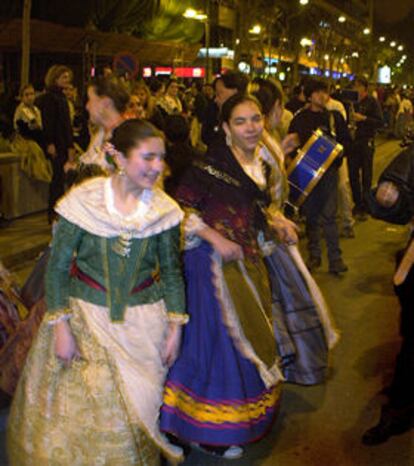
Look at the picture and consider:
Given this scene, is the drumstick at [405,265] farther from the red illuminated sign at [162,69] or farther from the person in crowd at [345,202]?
the red illuminated sign at [162,69]

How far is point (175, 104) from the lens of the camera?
1539cm

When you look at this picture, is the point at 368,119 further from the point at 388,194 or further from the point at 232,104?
the point at 388,194

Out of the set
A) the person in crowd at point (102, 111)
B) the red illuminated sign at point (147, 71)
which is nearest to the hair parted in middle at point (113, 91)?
the person in crowd at point (102, 111)

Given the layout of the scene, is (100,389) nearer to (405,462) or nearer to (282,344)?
(282,344)

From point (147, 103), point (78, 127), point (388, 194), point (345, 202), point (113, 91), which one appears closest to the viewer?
point (388, 194)

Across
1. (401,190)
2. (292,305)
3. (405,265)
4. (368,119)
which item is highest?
(368,119)

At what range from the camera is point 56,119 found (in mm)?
9031

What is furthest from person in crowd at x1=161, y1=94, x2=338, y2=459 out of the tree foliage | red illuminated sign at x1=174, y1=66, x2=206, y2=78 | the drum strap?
red illuminated sign at x1=174, y1=66, x2=206, y2=78

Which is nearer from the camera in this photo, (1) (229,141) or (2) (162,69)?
(1) (229,141)

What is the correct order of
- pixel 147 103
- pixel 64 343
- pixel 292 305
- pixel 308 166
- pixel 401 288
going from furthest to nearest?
pixel 147 103
pixel 308 166
pixel 292 305
pixel 401 288
pixel 64 343

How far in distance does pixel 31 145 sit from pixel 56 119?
3.25ft

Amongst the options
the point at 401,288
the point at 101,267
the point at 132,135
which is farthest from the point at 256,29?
the point at 101,267

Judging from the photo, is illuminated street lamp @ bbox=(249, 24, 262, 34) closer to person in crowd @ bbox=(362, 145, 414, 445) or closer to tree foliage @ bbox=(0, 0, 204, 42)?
tree foliage @ bbox=(0, 0, 204, 42)

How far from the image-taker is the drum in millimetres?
5820
